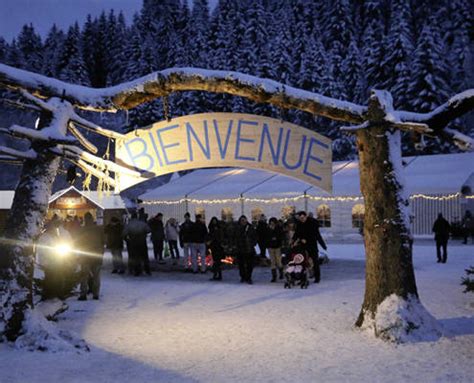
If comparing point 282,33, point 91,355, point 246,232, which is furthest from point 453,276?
point 282,33

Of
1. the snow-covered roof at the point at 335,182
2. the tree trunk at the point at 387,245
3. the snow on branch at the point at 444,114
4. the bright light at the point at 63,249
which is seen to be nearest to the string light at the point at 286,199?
the snow-covered roof at the point at 335,182

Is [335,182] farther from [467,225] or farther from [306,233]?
[306,233]

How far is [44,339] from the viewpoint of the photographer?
636 cm

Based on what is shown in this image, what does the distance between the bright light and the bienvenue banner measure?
1764 millimetres

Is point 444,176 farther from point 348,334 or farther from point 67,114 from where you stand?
point 67,114

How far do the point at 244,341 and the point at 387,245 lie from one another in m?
2.26

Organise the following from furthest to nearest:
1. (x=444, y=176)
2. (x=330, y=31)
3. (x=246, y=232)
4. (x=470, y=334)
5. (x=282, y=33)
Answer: (x=330, y=31)
(x=282, y=33)
(x=444, y=176)
(x=246, y=232)
(x=470, y=334)

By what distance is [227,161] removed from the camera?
8141 mm

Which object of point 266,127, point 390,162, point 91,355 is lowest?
point 91,355

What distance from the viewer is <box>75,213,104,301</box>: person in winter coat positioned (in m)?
10.4

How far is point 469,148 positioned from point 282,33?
5186 cm

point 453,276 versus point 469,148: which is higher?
point 469,148

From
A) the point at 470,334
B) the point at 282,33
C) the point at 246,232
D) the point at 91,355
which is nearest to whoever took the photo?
the point at 91,355

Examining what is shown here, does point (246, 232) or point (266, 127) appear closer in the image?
point (266, 127)
